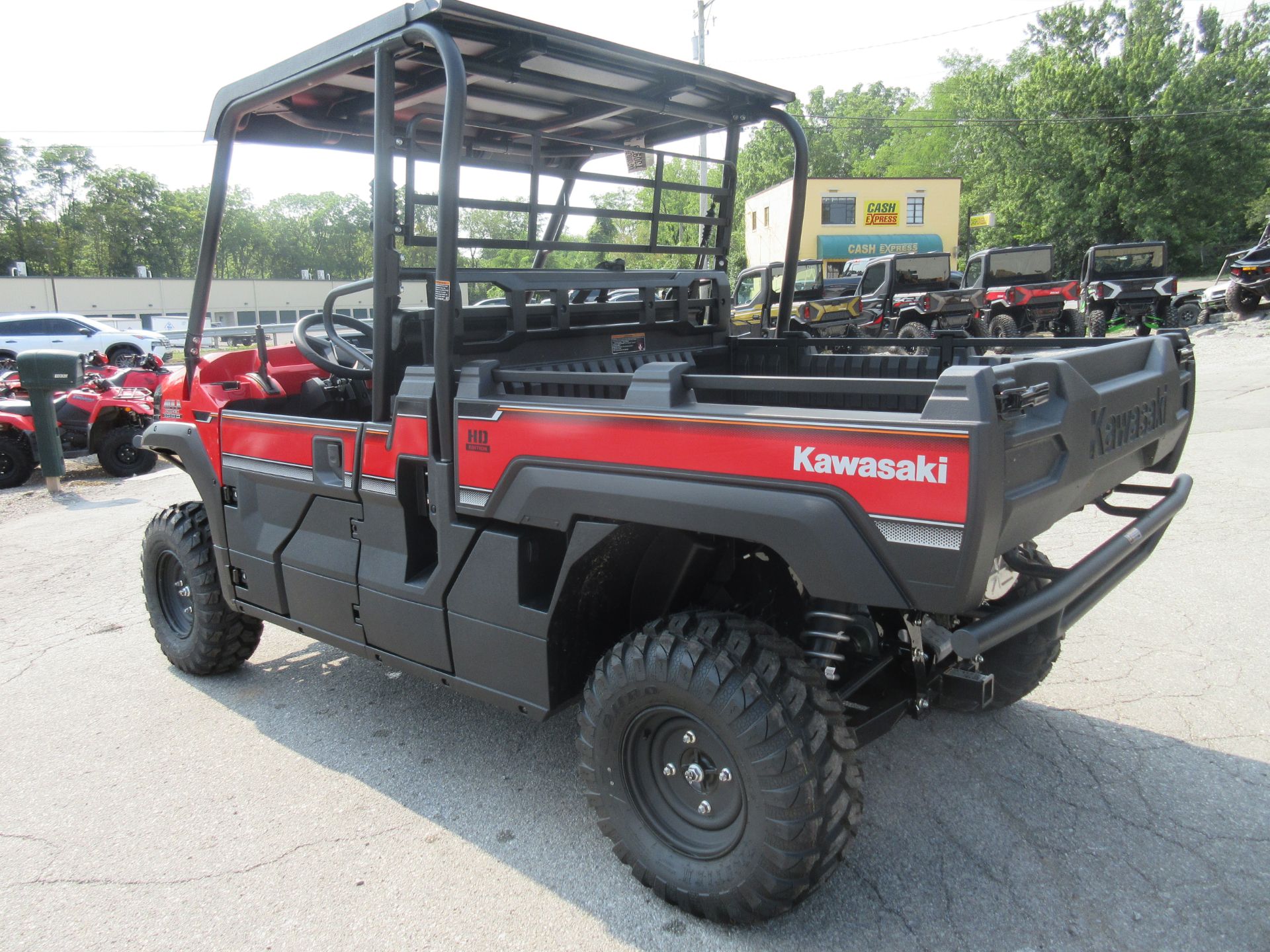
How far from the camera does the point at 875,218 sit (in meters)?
44.4

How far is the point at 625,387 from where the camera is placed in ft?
9.56

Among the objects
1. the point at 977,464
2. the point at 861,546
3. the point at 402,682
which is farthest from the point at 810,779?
the point at 402,682

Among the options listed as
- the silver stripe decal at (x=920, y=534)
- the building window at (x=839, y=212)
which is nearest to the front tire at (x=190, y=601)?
the silver stripe decal at (x=920, y=534)

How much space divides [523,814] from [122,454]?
9.11 meters

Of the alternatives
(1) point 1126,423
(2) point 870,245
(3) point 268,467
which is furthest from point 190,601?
(2) point 870,245

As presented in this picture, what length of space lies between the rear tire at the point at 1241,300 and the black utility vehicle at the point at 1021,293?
3224 mm

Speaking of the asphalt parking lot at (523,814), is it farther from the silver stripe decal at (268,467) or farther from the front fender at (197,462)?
the silver stripe decal at (268,467)

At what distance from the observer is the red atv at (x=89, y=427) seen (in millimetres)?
9672

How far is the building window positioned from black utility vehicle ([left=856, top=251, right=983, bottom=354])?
87.8 ft

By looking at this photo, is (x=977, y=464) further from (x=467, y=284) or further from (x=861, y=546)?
(x=467, y=284)

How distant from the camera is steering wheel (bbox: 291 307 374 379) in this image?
3.30m

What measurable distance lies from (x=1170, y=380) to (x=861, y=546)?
1.48 m

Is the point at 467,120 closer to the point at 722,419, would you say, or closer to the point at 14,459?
the point at 722,419

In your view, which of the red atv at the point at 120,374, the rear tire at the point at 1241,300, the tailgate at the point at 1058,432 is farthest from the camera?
the rear tire at the point at 1241,300
